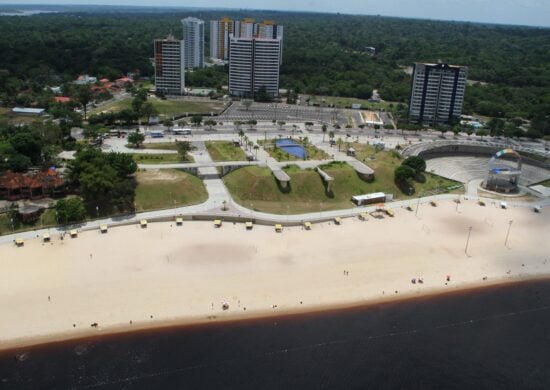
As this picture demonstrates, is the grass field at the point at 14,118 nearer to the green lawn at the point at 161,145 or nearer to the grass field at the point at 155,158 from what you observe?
the green lawn at the point at 161,145

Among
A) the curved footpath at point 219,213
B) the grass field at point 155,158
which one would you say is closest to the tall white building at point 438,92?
the curved footpath at point 219,213

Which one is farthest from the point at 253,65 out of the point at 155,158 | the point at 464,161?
the point at 155,158

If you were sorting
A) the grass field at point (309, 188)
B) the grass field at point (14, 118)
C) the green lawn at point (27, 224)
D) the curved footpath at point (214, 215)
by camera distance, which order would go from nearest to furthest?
the green lawn at point (27, 224)
the curved footpath at point (214, 215)
the grass field at point (309, 188)
the grass field at point (14, 118)

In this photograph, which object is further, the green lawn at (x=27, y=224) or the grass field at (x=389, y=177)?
the grass field at (x=389, y=177)

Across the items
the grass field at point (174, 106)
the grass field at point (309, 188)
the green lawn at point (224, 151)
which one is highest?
the grass field at point (174, 106)

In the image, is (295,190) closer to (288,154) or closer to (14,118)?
(288,154)

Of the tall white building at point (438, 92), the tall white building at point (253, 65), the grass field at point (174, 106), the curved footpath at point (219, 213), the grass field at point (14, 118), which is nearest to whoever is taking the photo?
the curved footpath at point (219, 213)

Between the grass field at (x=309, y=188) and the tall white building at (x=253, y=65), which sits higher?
the tall white building at (x=253, y=65)
